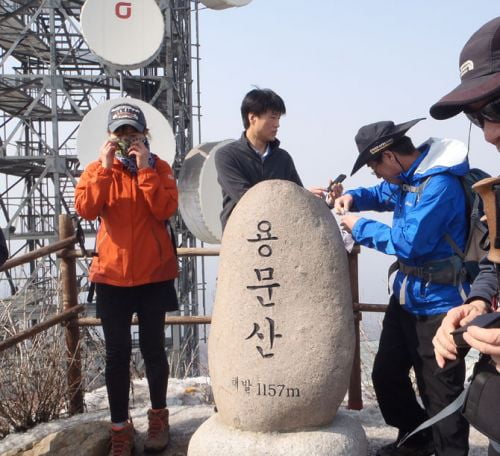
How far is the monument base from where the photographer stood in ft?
7.61

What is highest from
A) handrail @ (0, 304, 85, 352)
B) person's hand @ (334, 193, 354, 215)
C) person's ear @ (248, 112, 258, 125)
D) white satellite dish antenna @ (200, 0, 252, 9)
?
white satellite dish antenna @ (200, 0, 252, 9)

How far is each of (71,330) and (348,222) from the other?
226 cm

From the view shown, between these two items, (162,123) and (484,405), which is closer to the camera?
(484,405)

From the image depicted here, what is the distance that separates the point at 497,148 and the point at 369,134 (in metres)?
1.20

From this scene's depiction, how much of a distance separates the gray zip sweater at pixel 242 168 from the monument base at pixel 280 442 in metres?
1.09

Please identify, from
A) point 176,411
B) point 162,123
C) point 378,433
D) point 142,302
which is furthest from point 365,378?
point 162,123

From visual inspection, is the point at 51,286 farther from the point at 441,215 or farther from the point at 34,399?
the point at 441,215

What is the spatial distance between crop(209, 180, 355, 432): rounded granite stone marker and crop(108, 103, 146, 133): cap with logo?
32.6 inches

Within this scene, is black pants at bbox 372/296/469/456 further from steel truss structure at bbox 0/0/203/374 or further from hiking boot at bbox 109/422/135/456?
steel truss structure at bbox 0/0/203/374

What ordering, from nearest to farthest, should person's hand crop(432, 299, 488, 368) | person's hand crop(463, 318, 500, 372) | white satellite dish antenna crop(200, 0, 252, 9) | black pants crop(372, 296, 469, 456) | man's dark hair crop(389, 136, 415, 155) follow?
person's hand crop(463, 318, 500, 372) → person's hand crop(432, 299, 488, 368) → black pants crop(372, 296, 469, 456) → man's dark hair crop(389, 136, 415, 155) → white satellite dish antenna crop(200, 0, 252, 9)

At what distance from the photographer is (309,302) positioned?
240cm

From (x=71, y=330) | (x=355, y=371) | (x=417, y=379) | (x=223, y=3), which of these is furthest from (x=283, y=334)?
(x=223, y=3)

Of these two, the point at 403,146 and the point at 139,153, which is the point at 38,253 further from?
the point at 403,146

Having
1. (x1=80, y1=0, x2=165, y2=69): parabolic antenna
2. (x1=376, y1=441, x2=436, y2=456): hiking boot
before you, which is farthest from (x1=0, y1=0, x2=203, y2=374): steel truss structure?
(x1=376, y1=441, x2=436, y2=456): hiking boot
